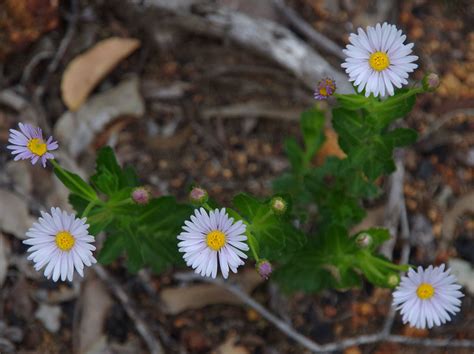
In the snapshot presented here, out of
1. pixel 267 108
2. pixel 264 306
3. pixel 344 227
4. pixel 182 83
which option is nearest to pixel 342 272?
pixel 344 227

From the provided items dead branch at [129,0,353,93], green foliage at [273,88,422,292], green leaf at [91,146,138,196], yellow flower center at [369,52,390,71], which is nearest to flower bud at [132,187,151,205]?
green leaf at [91,146,138,196]

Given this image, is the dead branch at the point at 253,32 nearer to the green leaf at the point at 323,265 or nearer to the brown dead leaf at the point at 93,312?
the green leaf at the point at 323,265

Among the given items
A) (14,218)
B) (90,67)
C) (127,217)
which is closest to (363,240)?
(127,217)

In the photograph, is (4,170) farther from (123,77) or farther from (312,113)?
(312,113)

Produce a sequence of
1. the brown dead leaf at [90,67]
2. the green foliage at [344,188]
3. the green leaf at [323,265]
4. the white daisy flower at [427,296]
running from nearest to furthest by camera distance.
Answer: the white daisy flower at [427,296]
the green foliage at [344,188]
the green leaf at [323,265]
the brown dead leaf at [90,67]

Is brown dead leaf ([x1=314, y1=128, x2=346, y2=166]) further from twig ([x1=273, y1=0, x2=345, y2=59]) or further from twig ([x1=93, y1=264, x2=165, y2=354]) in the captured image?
twig ([x1=93, y1=264, x2=165, y2=354])

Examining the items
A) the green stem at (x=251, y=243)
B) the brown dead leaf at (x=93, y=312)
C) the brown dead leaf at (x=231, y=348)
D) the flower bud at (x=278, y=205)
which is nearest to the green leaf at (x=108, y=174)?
the green stem at (x=251, y=243)
